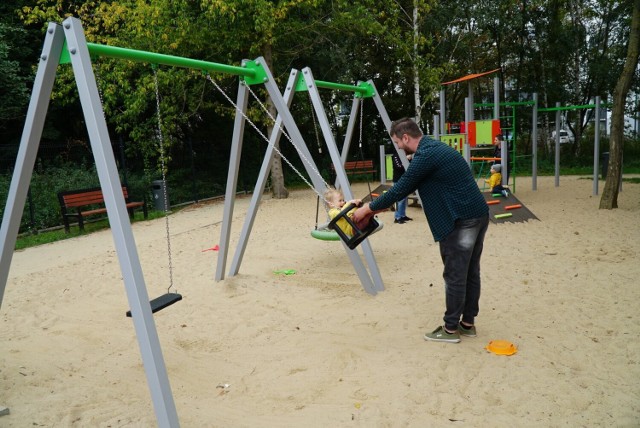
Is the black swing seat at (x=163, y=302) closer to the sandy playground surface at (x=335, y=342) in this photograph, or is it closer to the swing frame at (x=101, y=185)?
the swing frame at (x=101, y=185)

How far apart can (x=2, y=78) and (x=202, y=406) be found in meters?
11.5

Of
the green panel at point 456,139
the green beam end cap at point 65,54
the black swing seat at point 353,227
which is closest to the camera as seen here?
the green beam end cap at point 65,54

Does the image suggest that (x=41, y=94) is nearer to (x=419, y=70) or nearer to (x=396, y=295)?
(x=396, y=295)

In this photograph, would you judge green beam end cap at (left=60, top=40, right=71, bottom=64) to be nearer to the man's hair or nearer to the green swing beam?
the green swing beam

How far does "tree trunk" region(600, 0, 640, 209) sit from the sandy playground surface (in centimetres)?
233

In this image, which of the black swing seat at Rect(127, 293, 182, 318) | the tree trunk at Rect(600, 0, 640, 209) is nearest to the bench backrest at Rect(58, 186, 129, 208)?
the black swing seat at Rect(127, 293, 182, 318)

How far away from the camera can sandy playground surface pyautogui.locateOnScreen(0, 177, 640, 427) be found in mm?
3031

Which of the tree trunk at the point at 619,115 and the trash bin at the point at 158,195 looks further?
the trash bin at the point at 158,195

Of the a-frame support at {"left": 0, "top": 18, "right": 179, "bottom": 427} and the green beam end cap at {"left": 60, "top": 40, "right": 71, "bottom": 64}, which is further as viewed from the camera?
the green beam end cap at {"left": 60, "top": 40, "right": 71, "bottom": 64}

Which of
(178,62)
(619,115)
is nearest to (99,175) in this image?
(178,62)

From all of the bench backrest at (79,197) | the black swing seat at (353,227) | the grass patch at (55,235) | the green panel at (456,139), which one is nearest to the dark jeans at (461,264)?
the black swing seat at (353,227)

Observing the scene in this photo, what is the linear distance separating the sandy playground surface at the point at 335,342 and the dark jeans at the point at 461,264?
31 cm

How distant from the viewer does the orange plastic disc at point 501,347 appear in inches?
144

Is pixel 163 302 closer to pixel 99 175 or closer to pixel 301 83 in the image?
pixel 99 175
